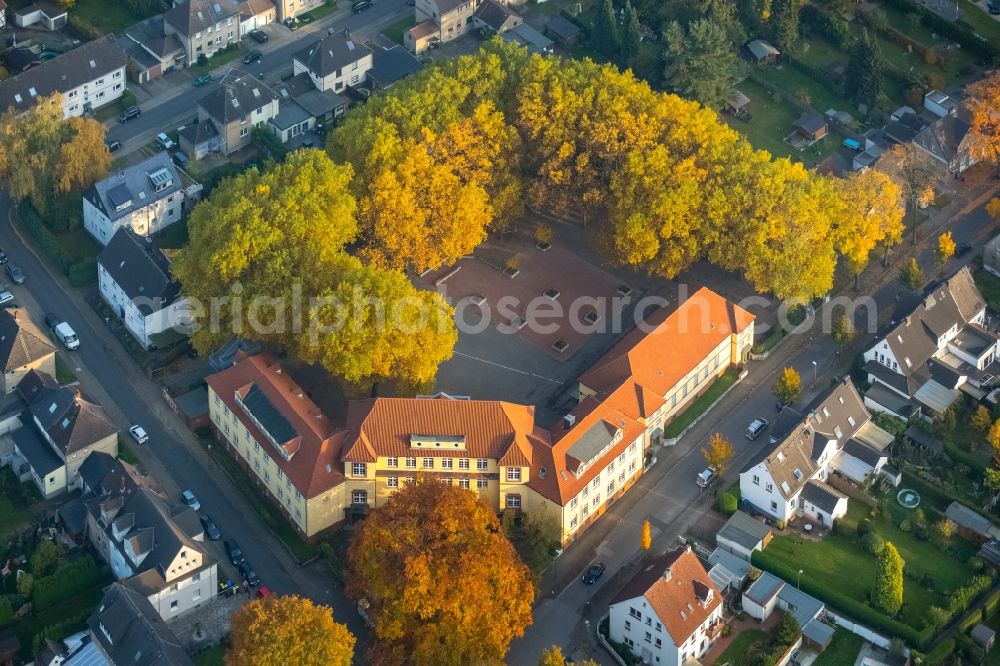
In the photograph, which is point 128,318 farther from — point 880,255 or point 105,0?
point 880,255

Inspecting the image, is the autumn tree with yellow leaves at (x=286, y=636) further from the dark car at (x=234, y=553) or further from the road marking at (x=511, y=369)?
the road marking at (x=511, y=369)

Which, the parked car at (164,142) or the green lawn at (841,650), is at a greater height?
the parked car at (164,142)

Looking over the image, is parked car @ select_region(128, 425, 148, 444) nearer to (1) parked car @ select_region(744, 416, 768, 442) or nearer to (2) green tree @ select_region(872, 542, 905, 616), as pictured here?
(1) parked car @ select_region(744, 416, 768, 442)

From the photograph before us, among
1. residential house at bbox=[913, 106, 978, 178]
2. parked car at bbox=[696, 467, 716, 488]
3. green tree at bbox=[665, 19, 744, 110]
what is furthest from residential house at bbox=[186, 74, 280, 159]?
residential house at bbox=[913, 106, 978, 178]

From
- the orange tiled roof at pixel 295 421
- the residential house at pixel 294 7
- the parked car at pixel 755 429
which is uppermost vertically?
the orange tiled roof at pixel 295 421

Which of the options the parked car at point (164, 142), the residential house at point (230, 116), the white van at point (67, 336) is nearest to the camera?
the white van at point (67, 336)

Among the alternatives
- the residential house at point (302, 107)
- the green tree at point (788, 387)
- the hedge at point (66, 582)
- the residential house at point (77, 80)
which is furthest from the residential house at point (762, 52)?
the hedge at point (66, 582)

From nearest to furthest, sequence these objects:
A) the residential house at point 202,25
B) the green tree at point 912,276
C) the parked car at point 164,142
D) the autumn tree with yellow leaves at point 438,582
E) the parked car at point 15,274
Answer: the autumn tree with yellow leaves at point 438,582
the parked car at point 15,274
the green tree at point 912,276
the parked car at point 164,142
the residential house at point 202,25
